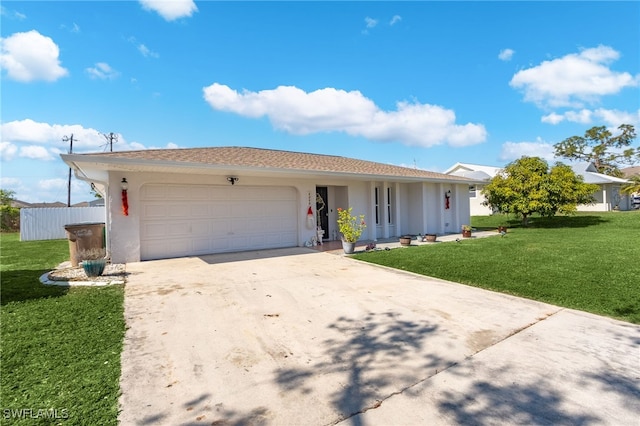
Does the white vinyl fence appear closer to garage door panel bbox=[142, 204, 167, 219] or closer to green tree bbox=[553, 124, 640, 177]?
garage door panel bbox=[142, 204, 167, 219]

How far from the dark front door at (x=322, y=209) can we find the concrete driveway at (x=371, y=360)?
7.21 meters

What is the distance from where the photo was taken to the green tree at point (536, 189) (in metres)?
15.6

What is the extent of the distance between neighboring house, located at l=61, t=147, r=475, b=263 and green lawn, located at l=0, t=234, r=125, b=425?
3.20 m

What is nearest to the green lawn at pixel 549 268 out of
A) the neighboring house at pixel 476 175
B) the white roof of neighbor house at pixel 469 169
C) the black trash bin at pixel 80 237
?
the black trash bin at pixel 80 237

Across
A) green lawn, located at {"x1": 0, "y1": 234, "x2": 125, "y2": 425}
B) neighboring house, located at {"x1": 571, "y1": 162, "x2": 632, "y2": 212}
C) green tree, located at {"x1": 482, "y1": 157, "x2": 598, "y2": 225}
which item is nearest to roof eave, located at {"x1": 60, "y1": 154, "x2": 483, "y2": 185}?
green lawn, located at {"x1": 0, "y1": 234, "x2": 125, "y2": 425}

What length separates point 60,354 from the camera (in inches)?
124

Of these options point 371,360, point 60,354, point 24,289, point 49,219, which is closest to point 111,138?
point 49,219

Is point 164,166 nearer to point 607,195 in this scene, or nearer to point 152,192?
point 152,192

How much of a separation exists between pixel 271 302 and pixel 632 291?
6049 mm

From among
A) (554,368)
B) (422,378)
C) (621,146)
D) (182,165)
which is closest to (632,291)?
(554,368)

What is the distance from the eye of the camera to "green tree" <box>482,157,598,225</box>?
15.6 meters

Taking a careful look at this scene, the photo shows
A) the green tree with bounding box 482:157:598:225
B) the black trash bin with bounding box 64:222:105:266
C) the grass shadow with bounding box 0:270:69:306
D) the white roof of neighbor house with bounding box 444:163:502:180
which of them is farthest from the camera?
the white roof of neighbor house with bounding box 444:163:502:180

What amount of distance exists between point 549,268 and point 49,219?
23437 millimetres

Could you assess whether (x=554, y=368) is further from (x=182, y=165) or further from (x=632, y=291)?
(x=182, y=165)
